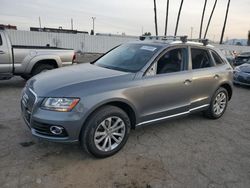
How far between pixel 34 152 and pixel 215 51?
405cm

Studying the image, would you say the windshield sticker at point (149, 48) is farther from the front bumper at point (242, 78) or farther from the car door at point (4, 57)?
the front bumper at point (242, 78)

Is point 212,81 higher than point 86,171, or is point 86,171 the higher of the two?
point 212,81

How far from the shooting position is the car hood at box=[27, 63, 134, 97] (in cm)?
288

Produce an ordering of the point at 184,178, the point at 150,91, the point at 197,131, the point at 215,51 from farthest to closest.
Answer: the point at 215,51, the point at 197,131, the point at 150,91, the point at 184,178

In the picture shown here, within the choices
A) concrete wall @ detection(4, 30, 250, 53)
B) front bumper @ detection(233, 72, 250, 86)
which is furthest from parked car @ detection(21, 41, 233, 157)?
→ concrete wall @ detection(4, 30, 250, 53)

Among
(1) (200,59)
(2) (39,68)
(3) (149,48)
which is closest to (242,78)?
(1) (200,59)

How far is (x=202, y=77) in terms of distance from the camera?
4.27m

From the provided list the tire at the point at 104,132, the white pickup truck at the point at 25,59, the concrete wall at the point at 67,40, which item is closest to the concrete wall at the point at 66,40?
the concrete wall at the point at 67,40

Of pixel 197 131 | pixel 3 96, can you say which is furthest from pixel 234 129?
pixel 3 96

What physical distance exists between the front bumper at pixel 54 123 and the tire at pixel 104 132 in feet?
0.45

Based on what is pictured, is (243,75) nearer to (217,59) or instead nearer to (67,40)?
(217,59)

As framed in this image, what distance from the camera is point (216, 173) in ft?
9.67

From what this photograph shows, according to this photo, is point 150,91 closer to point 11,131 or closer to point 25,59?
point 11,131

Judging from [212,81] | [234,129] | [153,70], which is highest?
[153,70]
